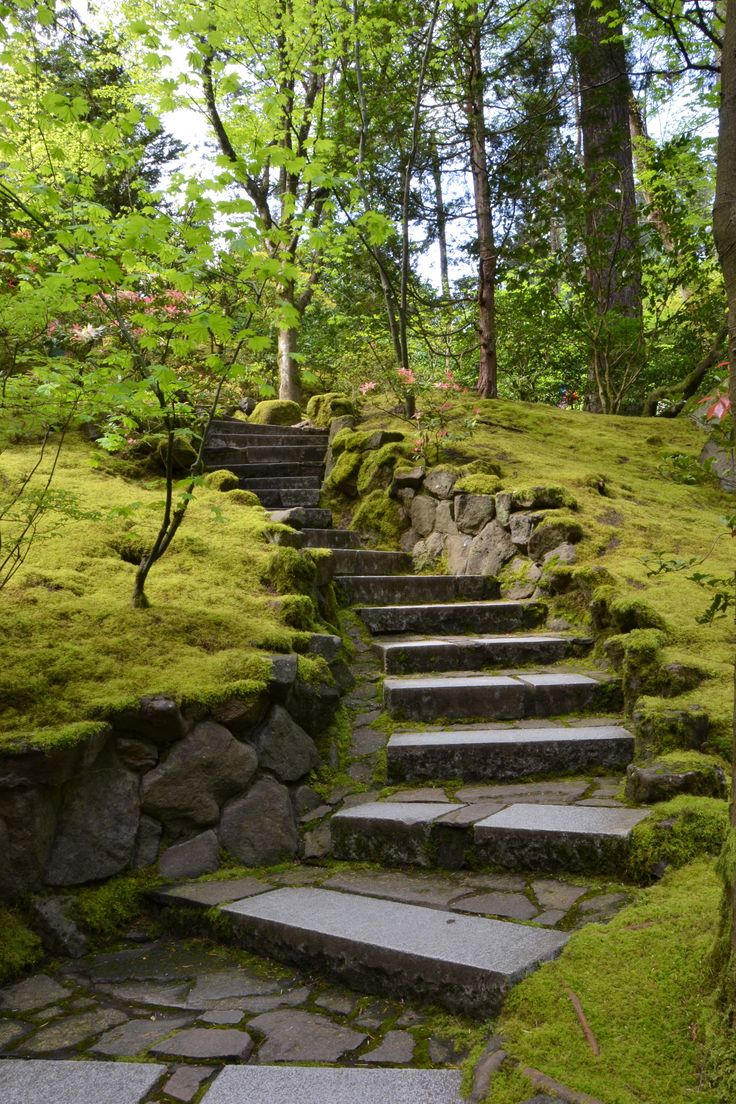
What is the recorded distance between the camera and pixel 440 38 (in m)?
8.92

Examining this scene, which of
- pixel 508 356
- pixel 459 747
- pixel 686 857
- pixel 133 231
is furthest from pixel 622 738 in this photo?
pixel 508 356

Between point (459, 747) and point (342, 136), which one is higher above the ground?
point (342, 136)

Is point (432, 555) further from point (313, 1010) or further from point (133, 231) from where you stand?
point (313, 1010)

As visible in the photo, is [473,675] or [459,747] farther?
[473,675]

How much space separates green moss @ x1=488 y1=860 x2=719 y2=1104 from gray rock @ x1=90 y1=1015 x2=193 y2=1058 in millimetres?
913

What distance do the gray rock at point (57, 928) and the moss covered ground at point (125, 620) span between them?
22.9 inches

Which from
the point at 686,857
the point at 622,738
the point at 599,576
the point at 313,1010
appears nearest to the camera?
the point at 313,1010

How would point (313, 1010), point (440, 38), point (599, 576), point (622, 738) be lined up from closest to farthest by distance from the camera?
point (313, 1010) < point (622, 738) < point (599, 576) < point (440, 38)

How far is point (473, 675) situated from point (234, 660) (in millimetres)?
1471

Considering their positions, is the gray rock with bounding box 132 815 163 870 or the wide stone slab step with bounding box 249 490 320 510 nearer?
the gray rock with bounding box 132 815 163 870

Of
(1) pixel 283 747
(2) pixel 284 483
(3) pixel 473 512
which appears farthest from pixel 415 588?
(2) pixel 284 483

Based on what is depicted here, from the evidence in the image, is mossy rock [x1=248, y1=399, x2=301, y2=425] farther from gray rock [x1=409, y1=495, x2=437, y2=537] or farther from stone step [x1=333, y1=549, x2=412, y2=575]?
stone step [x1=333, y1=549, x2=412, y2=575]

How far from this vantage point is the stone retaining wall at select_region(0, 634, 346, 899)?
2.61 m

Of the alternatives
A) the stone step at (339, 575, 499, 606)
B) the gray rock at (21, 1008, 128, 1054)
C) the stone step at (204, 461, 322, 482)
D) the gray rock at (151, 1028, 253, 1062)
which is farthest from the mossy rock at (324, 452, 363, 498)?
the gray rock at (151, 1028, 253, 1062)
